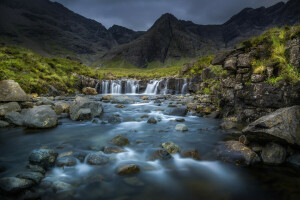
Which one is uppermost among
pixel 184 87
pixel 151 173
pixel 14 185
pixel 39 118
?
pixel 184 87

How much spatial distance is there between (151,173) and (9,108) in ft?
32.1

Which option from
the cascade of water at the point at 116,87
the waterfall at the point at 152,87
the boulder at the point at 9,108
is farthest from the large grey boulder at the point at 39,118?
the cascade of water at the point at 116,87

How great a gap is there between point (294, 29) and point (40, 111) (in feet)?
43.1

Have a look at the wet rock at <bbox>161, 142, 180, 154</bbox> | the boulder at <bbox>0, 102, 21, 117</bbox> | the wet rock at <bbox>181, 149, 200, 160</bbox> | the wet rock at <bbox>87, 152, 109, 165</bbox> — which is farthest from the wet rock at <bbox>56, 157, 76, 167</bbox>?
the boulder at <bbox>0, 102, 21, 117</bbox>

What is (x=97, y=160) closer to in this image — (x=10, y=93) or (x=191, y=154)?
(x=191, y=154)

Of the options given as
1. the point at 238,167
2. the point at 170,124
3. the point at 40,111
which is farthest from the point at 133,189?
the point at 40,111

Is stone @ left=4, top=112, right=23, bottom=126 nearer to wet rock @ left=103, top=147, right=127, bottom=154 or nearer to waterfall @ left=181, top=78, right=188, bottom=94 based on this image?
wet rock @ left=103, top=147, right=127, bottom=154

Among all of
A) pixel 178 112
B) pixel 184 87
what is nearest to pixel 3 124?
pixel 178 112

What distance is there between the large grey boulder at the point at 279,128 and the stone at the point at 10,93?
12933 millimetres

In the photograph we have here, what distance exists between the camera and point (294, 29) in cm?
740

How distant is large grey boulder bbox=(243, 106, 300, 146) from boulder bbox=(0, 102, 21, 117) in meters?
12.3

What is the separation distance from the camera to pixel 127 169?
16.0 feet

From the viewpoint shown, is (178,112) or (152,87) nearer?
(178,112)

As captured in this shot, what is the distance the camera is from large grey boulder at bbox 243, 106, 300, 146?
4852mm
